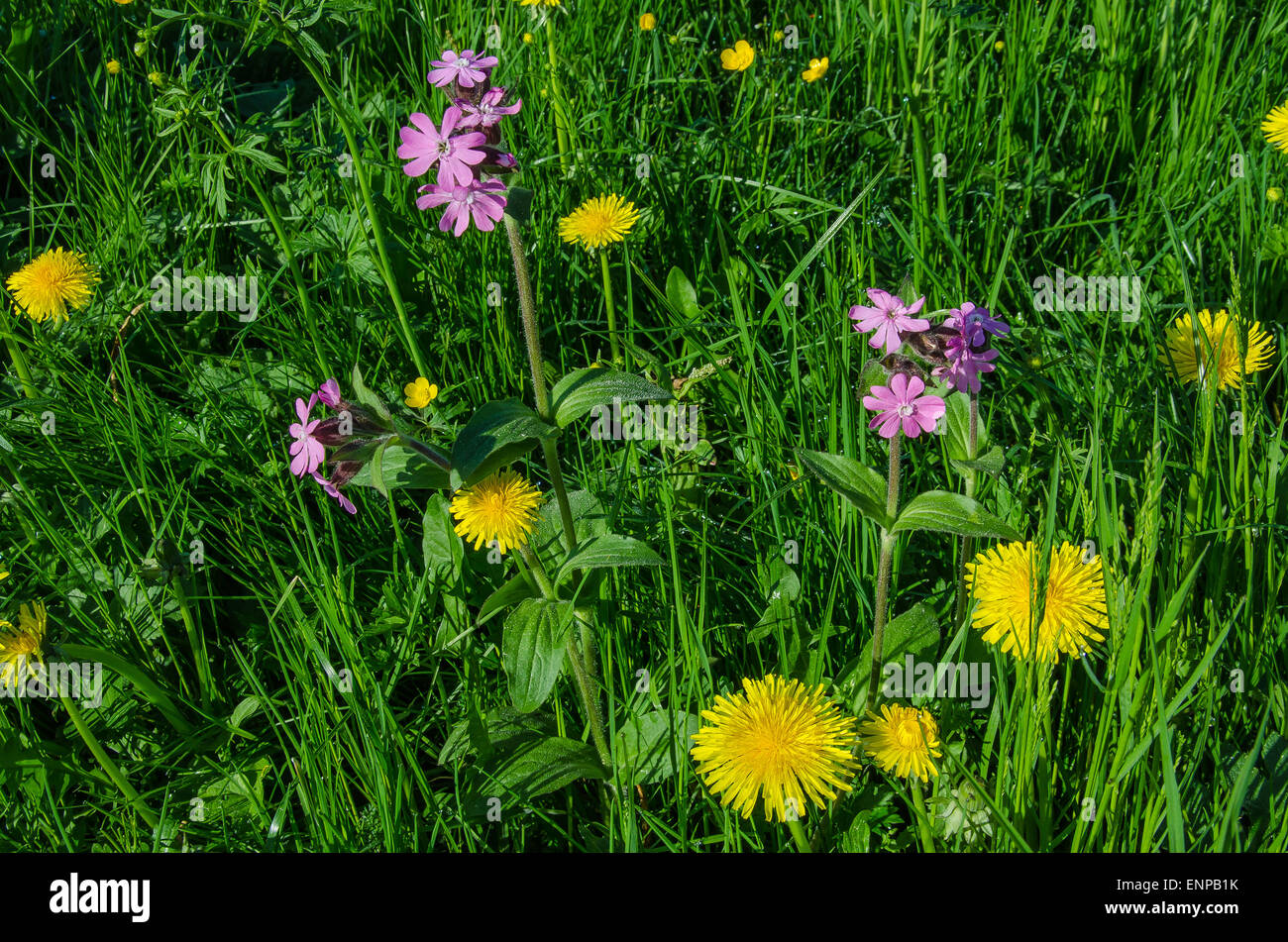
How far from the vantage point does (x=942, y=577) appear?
204cm

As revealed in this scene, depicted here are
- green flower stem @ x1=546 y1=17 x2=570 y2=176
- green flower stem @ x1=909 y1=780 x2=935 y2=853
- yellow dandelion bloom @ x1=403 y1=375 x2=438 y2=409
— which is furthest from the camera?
green flower stem @ x1=546 y1=17 x2=570 y2=176

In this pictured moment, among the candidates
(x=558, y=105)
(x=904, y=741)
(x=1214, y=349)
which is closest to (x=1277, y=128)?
(x=1214, y=349)

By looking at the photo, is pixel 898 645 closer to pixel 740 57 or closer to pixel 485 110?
pixel 485 110

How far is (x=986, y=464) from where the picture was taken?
5.50 ft

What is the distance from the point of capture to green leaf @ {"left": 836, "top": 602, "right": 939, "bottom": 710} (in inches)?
67.7

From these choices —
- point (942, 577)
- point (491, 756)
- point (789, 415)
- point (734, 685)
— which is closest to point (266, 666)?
point (491, 756)

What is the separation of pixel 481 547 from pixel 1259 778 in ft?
4.72

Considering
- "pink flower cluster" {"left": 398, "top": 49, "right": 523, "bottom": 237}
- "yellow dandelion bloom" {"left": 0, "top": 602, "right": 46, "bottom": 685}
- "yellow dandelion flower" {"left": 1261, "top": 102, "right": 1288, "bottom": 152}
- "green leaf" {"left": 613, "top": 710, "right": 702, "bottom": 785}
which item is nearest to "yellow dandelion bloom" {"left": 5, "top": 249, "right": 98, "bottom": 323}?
"yellow dandelion bloom" {"left": 0, "top": 602, "right": 46, "bottom": 685}

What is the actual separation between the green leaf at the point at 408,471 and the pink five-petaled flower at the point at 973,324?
2.78 ft

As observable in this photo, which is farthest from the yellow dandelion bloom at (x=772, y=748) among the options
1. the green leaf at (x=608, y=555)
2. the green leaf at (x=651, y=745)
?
the green leaf at (x=608, y=555)

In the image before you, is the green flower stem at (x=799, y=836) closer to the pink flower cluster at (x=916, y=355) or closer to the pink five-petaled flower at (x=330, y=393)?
the pink flower cluster at (x=916, y=355)

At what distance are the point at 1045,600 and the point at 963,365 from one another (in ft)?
1.34

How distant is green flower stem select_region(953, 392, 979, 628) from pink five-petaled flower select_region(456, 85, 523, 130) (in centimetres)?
86

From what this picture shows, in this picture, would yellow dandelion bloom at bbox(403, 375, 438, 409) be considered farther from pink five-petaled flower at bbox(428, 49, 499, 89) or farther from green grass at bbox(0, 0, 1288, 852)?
pink five-petaled flower at bbox(428, 49, 499, 89)
